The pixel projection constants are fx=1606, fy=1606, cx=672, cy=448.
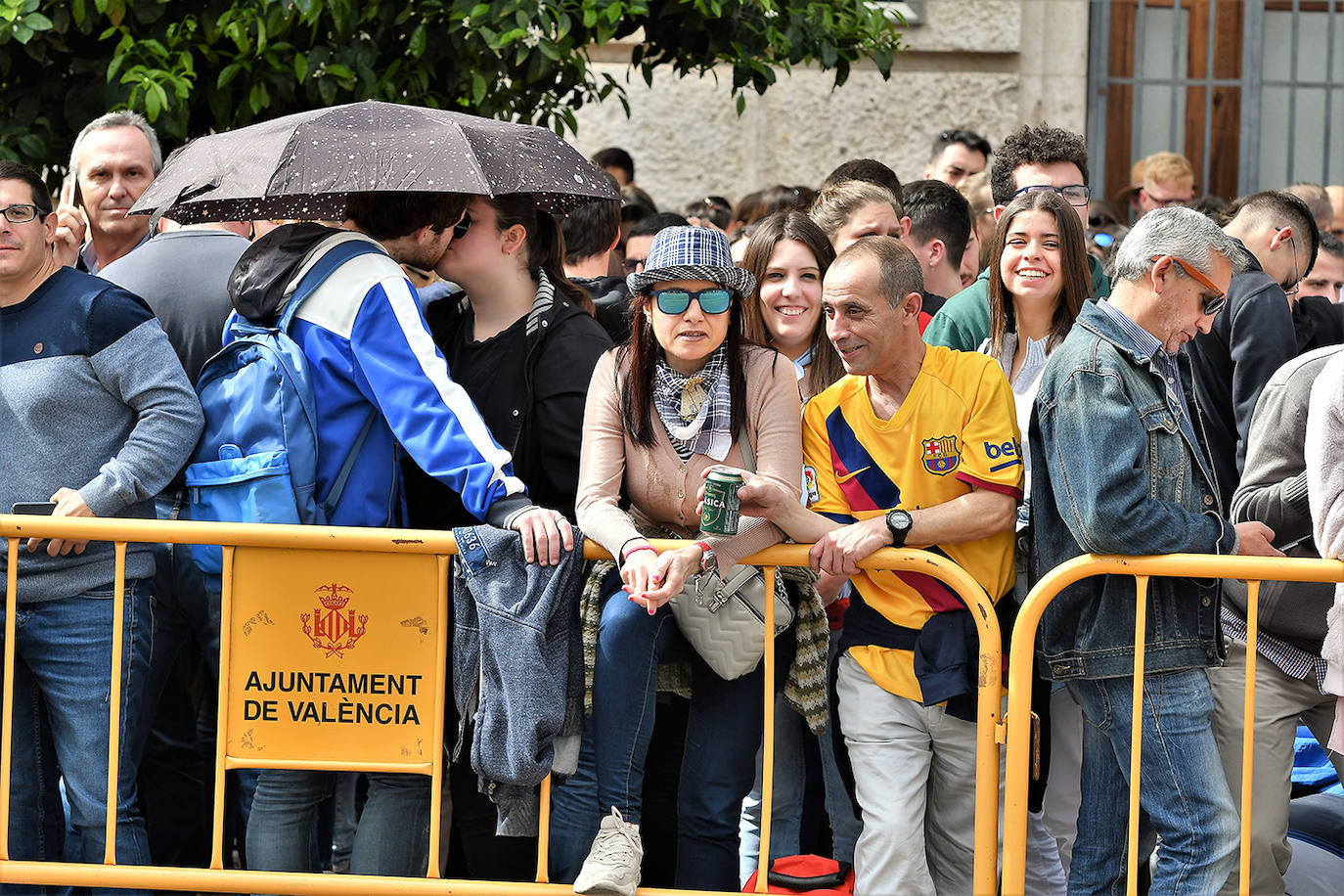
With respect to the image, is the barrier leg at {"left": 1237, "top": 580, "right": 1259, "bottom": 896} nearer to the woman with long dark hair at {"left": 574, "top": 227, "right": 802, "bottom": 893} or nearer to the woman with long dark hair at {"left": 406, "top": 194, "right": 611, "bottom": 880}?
the woman with long dark hair at {"left": 574, "top": 227, "right": 802, "bottom": 893}

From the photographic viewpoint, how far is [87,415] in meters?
3.97

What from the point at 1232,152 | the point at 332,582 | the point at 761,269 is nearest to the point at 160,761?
the point at 332,582

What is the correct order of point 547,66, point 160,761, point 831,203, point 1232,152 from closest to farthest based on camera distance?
point 160,761 → point 831,203 → point 547,66 → point 1232,152

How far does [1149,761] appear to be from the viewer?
12.4ft

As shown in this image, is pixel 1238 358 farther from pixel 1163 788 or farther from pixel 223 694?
pixel 223 694

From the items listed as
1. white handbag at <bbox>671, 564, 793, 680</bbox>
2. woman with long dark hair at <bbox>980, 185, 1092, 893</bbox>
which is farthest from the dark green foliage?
white handbag at <bbox>671, 564, 793, 680</bbox>

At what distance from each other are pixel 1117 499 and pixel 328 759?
6.42 feet

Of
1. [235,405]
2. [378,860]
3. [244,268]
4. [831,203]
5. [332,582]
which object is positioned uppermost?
[831,203]

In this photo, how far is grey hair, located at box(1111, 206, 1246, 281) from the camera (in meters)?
3.80

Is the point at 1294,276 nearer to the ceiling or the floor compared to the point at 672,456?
nearer to the ceiling

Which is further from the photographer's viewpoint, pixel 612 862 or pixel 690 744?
pixel 690 744

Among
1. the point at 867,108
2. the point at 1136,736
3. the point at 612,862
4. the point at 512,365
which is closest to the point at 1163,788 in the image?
the point at 1136,736

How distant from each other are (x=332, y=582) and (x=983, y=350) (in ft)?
6.67

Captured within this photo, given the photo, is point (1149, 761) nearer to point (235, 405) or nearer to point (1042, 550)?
point (1042, 550)
